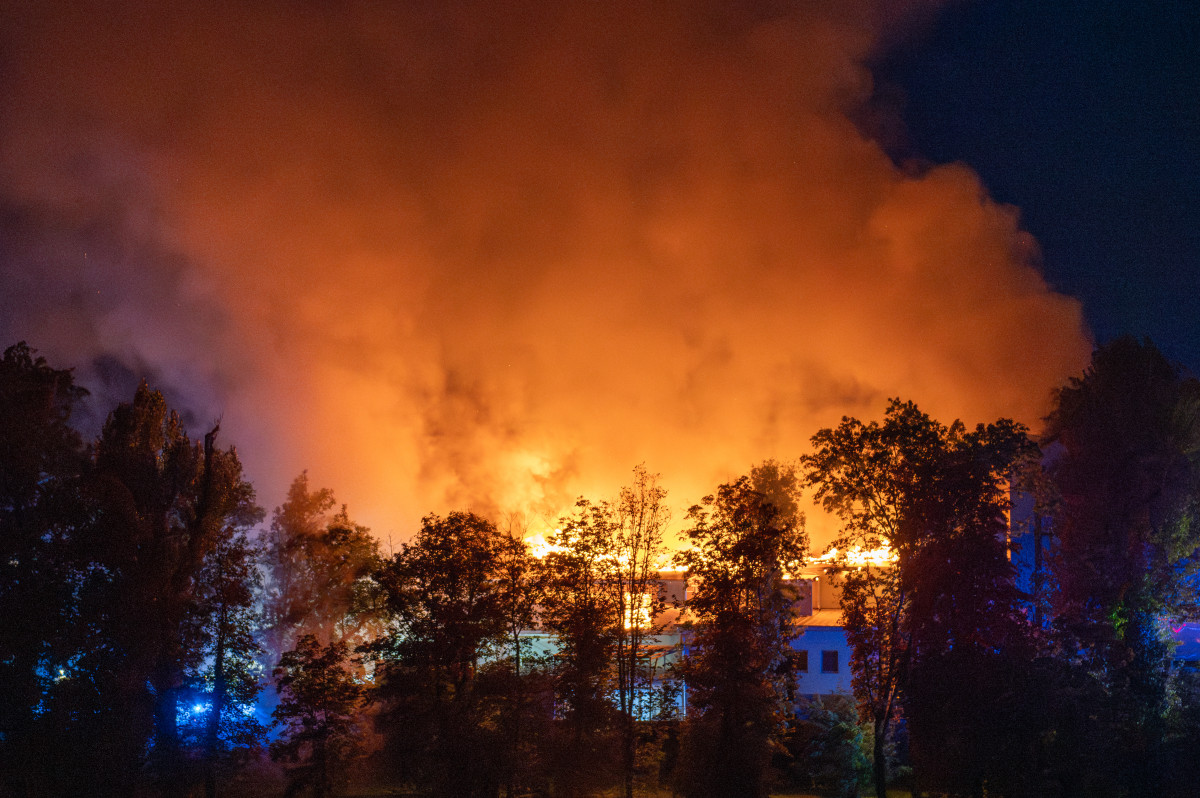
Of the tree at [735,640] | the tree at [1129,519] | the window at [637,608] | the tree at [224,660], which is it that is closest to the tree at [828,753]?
the tree at [735,640]

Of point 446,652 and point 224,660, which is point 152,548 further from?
point 446,652

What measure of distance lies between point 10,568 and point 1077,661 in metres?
38.1

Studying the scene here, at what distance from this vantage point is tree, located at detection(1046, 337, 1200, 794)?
30.4 m

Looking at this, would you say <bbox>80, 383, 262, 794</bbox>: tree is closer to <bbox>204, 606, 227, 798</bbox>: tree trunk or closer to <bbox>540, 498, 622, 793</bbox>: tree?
<bbox>204, 606, 227, 798</bbox>: tree trunk

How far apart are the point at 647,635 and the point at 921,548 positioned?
32.8 feet

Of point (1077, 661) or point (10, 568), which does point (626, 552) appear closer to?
point (1077, 661)

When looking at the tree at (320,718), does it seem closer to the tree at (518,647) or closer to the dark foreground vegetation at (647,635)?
the dark foreground vegetation at (647,635)

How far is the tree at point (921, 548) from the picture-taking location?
2878 centimetres

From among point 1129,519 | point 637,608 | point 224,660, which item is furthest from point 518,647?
point 1129,519

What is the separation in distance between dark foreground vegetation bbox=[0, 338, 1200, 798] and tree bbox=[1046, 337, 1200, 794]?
8cm

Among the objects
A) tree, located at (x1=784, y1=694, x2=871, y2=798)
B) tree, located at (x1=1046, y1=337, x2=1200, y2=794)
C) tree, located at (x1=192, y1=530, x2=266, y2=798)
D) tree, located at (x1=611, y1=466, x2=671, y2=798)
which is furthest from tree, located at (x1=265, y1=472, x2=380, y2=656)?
tree, located at (x1=1046, y1=337, x2=1200, y2=794)

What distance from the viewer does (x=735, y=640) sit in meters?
29.9

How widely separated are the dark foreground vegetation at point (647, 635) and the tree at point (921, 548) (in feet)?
0.32

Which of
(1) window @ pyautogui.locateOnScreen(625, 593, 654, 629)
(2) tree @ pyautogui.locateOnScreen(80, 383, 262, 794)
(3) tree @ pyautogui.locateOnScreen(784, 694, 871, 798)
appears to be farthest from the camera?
(3) tree @ pyautogui.locateOnScreen(784, 694, 871, 798)
